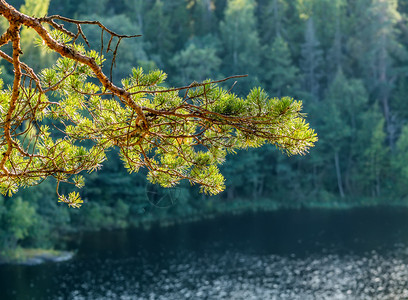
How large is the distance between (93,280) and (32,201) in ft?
19.1

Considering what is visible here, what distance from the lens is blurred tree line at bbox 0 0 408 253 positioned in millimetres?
30750

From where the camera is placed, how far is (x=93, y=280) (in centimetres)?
1875

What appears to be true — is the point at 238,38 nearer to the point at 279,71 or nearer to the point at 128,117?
the point at 279,71

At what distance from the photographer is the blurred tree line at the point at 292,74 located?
30750 millimetres

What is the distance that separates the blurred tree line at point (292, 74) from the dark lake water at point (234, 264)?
13.6ft

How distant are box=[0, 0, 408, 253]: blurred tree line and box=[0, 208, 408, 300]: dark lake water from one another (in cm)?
414

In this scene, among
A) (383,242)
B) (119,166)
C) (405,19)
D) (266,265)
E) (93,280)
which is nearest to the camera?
(93,280)

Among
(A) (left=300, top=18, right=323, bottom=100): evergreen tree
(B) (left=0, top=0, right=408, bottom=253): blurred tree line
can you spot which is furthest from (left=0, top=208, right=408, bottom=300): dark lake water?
(A) (left=300, top=18, right=323, bottom=100): evergreen tree

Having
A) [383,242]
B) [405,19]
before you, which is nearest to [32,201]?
[383,242]

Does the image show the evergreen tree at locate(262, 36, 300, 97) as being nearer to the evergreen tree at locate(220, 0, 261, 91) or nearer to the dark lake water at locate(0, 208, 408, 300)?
the evergreen tree at locate(220, 0, 261, 91)

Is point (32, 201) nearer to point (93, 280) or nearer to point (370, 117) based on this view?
point (93, 280)

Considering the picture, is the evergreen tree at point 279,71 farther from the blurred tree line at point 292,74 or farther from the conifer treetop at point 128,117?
the conifer treetop at point 128,117

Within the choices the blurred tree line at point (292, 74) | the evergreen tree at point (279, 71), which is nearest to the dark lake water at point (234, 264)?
the blurred tree line at point (292, 74)

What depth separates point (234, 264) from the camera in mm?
20703
